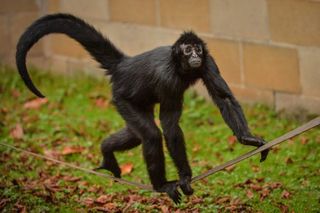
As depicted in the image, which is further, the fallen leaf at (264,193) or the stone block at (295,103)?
the stone block at (295,103)

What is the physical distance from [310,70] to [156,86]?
9.81 ft

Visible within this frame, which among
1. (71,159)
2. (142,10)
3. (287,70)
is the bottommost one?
(71,159)

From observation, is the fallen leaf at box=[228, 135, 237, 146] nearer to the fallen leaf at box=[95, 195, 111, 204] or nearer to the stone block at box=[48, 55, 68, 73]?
the fallen leaf at box=[95, 195, 111, 204]

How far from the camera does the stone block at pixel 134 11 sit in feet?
34.8

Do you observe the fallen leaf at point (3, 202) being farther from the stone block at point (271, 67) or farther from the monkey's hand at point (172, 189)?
the stone block at point (271, 67)

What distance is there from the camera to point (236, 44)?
32.2ft

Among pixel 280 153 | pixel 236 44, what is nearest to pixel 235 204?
pixel 280 153

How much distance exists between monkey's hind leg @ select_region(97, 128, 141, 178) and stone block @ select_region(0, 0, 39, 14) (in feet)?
16.3

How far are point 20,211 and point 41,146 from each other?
227 cm

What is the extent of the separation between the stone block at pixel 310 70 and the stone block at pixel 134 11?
2557 mm

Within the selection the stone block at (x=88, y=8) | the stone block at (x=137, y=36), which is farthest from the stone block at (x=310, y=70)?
the stone block at (x=88, y=8)

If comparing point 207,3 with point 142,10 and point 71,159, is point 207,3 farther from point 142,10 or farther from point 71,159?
point 71,159

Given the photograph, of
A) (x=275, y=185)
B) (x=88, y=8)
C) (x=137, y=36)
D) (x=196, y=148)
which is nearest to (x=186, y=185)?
(x=275, y=185)

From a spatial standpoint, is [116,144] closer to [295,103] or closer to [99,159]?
[99,159]
